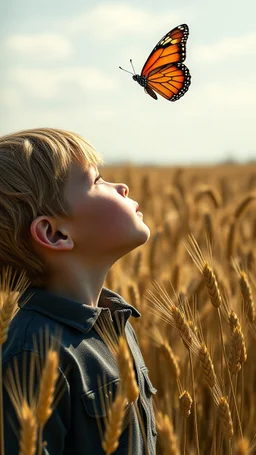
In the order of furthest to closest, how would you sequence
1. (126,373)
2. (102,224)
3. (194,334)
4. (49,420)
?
1. (102,224)
2. (194,334)
3. (49,420)
4. (126,373)

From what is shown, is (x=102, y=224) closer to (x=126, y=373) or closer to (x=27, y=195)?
(x=27, y=195)

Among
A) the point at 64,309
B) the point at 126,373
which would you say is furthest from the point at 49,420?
the point at 126,373

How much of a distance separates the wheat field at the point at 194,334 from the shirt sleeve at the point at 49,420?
10cm

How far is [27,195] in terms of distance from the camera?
177 cm

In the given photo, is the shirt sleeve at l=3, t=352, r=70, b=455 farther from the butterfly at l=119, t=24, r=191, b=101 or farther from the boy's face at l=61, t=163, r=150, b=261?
the butterfly at l=119, t=24, r=191, b=101

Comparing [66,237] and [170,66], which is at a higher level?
[170,66]

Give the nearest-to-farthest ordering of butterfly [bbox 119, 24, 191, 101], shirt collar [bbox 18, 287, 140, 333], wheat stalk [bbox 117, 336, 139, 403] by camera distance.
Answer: wheat stalk [bbox 117, 336, 139, 403], shirt collar [bbox 18, 287, 140, 333], butterfly [bbox 119, 24, 191, 101]

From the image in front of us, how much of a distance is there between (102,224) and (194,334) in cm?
33

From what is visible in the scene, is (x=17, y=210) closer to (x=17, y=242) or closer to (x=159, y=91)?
(x=17, y=242)

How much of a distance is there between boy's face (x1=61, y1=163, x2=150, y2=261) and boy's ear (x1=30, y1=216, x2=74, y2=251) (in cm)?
2

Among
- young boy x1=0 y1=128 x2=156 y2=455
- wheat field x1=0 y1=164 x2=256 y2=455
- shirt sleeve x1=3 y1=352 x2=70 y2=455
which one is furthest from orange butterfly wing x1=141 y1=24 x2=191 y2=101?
shirt sleeve x1=3 y1=352 x2=70 y2=455

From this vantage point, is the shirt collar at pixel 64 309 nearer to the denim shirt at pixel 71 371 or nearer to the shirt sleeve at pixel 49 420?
the denim shirt at pixel 71 371

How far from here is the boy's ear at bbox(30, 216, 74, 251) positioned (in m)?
1.75

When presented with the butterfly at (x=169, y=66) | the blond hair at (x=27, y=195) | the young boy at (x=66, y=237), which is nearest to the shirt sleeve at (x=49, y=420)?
the young boy at (x=66, y=237)
